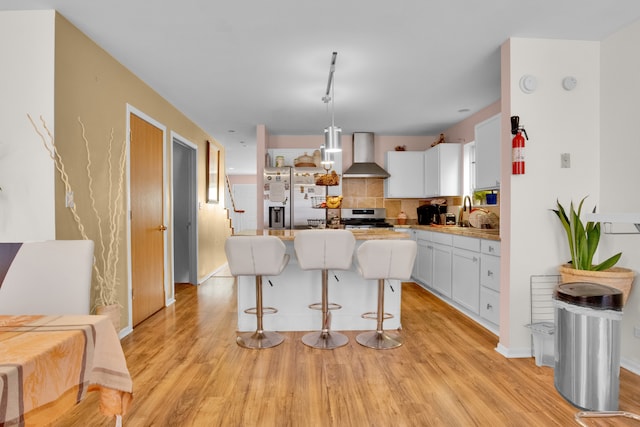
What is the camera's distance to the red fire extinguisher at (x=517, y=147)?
2.81 metres

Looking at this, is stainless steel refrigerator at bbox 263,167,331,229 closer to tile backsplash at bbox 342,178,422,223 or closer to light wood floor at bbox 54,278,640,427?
tile backsplash at bbox 342,178,422,223

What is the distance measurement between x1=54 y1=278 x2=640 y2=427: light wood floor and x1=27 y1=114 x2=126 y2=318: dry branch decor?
1.95 feet

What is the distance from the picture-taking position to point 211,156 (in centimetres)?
628

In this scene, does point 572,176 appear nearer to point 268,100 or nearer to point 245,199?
point 268,100

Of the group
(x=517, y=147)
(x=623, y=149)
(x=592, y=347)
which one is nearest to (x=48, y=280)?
(x=592, y=347)

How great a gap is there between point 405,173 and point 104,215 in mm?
4433

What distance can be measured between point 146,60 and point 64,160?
1218 millimetres

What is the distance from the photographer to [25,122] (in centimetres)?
248

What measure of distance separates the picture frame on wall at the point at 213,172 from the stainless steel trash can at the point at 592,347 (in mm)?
5182

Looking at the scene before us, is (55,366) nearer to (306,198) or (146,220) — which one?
(146,220)

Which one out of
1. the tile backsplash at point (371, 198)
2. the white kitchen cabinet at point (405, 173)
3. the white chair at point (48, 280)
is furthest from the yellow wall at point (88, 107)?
the white kitchen cabinet at point (405, 173)

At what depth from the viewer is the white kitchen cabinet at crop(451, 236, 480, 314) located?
145 inches

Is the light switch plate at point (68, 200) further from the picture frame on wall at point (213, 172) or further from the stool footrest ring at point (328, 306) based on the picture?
the picture frame on wall at point (213, 172)

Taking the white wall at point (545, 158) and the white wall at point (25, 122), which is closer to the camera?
the white wall at point (25, 122)
